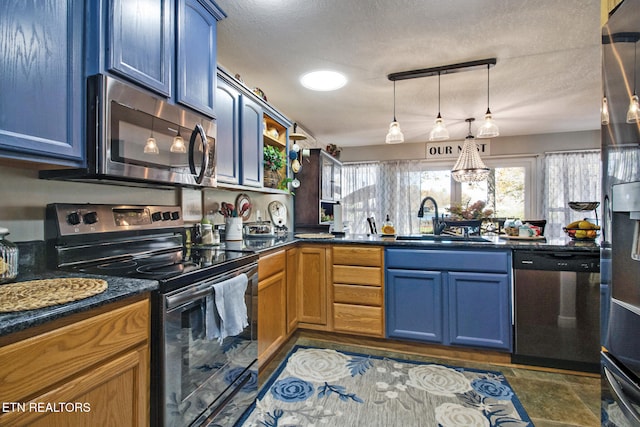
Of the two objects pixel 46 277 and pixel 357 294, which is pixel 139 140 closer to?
pixel 46 277

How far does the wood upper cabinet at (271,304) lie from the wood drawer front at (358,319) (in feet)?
A: 1.49

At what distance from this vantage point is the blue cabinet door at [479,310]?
2174mm

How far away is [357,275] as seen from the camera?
2494 mm

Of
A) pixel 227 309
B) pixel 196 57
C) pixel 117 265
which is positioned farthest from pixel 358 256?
pixel 196 57

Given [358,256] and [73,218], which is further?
[358,256]

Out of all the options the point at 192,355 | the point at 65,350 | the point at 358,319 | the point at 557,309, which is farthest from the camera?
the point at 358,319

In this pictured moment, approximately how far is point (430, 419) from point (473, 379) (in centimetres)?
58

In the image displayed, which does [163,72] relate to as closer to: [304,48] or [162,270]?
[162,270]

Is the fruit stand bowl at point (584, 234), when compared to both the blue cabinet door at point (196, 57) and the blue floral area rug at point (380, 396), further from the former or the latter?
the blue cabinet door at point (196, 57)

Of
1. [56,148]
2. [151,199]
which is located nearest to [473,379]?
[151,199]

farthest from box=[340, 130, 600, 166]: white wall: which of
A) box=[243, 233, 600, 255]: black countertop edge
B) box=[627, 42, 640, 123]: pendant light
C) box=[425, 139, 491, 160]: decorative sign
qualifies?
box=[627, 42, 640, 123]: pendant light

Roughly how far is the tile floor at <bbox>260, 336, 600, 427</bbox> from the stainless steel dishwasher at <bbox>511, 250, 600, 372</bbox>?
0.10 m

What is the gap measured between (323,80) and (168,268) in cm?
216

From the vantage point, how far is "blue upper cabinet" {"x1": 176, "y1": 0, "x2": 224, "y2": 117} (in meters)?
1.57
